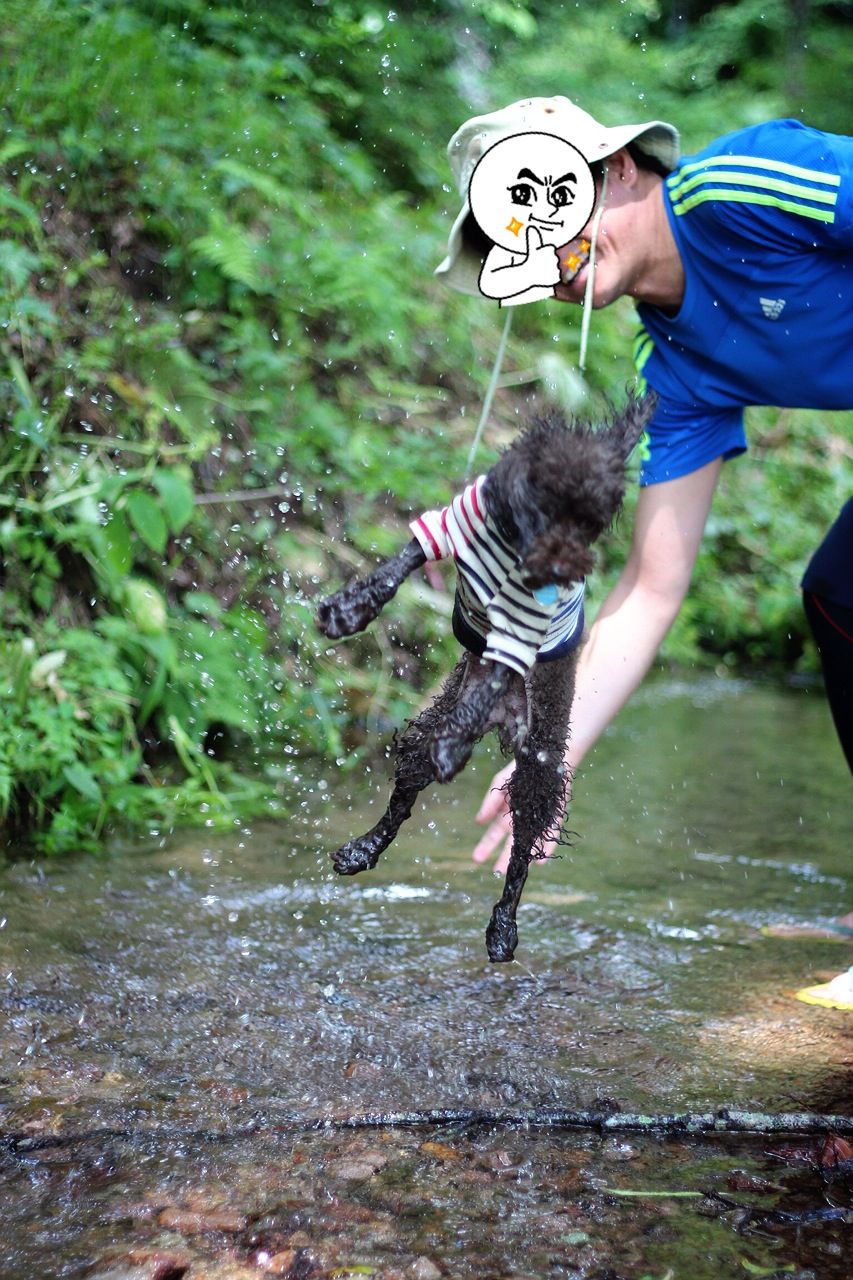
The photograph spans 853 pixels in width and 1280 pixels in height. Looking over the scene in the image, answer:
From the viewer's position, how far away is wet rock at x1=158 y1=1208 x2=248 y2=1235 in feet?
6.13

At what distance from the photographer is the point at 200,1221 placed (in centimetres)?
188

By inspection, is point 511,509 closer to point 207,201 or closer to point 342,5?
point 207,201

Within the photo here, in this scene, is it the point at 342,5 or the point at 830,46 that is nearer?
the point at 342,5

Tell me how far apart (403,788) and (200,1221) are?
0.76 metres

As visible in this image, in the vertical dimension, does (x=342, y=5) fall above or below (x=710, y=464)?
above

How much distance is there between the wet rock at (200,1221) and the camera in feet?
6.13

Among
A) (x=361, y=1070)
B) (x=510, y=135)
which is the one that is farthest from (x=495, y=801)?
(x=510, y=135)

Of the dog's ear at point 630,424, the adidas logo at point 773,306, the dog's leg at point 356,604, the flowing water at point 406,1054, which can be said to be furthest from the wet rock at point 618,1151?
the adidas logo at point 773,306

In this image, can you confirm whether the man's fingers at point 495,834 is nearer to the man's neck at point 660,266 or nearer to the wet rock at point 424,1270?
the wet rock at point 424,1270

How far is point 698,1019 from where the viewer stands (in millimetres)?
2756

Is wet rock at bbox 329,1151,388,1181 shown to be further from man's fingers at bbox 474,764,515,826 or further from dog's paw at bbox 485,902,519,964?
man's fingers at bbox 474,764,515,826

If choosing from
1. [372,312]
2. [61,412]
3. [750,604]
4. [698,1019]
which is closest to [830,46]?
[750,604]

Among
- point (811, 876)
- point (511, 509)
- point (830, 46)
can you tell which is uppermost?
point (830, 46)

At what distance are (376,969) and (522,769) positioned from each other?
958mm
